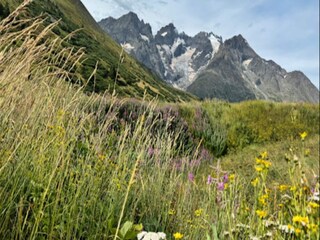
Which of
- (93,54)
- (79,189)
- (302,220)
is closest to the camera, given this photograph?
(302,220)

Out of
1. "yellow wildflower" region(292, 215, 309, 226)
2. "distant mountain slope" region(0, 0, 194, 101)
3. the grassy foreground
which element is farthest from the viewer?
"distant mountain slope" region(0, 0, 194, 101)

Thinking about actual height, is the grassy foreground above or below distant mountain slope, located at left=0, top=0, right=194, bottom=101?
below

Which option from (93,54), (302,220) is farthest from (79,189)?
(93,54)

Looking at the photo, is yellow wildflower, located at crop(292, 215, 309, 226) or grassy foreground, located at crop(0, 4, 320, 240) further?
grassy foreground, located at crop(0, 4, 320, 240)

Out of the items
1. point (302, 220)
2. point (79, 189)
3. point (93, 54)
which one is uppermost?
point (93, 54)

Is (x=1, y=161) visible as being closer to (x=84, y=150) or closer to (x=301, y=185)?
(x=84, y=150)

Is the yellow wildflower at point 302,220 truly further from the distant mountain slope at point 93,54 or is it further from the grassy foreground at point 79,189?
the distant mountain slope at point 93,54

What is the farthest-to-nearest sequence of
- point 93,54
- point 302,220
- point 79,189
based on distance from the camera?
point 93,54 < point 79,189 < point 302,220

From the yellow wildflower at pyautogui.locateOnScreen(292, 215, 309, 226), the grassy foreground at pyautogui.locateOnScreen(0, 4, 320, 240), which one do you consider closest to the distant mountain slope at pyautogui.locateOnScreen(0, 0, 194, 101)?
the grassy foreground at pyautogui.locateOnScreen(0, 4, 320, 240)

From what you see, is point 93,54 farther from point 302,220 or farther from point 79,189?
point 302,220

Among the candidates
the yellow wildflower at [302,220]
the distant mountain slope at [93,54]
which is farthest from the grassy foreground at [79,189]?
the distant mountain slope at [93,54]

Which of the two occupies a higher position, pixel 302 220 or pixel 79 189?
Result: pixel 302 220

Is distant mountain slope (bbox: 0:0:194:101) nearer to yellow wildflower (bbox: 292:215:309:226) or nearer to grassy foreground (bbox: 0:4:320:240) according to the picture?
grassy foreground (bbox: 0:4:320:240)

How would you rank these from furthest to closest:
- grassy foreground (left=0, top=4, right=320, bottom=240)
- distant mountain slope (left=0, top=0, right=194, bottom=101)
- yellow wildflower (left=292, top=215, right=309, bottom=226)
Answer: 1. distant mountain slope (left=0, top=0, right=194, bottom=101)
2. grassy foreground (left=0, top=4, right=320, bottom=240)
3. yellow wildflower (left=292, top=215, right=309, bottom=226)
